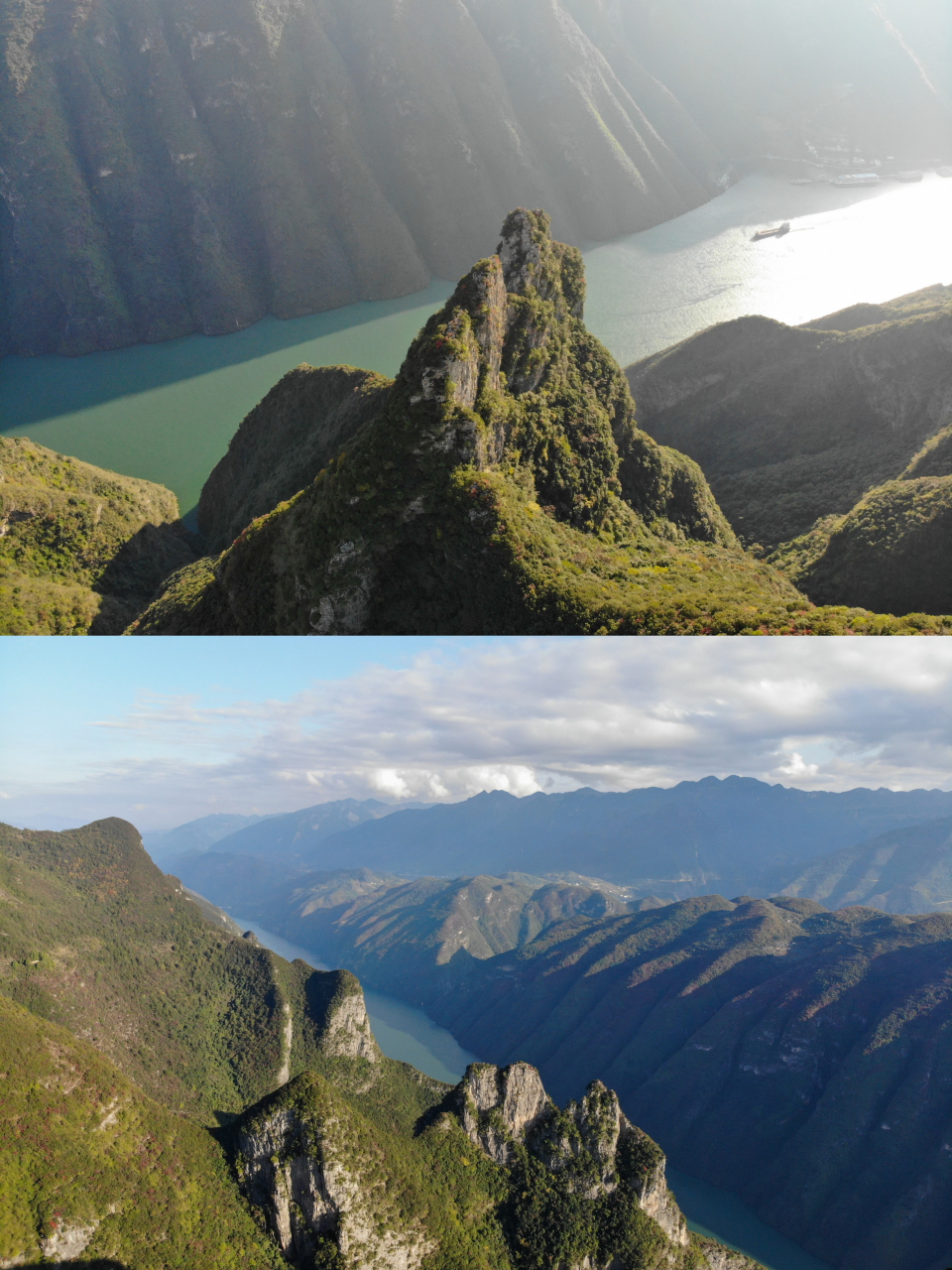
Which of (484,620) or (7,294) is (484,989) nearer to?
(484,620)

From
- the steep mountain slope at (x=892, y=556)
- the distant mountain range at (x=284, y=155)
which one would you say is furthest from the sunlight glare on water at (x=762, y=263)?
the steep mountain slope at (x=892, y=556)

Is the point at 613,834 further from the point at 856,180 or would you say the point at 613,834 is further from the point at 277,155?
the point at 856,180

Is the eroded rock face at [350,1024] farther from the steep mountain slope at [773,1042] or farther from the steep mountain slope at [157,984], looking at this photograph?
the steep mountain slope at [773,1042]

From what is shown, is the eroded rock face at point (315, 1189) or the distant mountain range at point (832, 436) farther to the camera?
the distant mountain range at point (832, 436)

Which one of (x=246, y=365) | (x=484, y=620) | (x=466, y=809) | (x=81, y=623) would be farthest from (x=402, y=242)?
(x=466, y=809)

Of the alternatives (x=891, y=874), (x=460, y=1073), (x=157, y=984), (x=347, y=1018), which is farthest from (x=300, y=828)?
(x=891, y=874)

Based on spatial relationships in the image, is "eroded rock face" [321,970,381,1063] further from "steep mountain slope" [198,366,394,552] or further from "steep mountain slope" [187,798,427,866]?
"steep mountain slope" [198,366,394,552]

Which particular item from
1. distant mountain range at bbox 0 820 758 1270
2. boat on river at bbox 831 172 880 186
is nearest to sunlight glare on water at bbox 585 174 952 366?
boat on river at bbox 831 172 880 186
